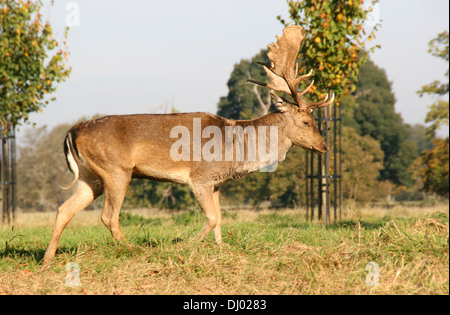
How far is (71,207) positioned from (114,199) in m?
0.55

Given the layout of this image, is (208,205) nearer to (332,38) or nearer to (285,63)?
(285,63)

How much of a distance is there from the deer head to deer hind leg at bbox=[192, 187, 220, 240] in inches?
59.1

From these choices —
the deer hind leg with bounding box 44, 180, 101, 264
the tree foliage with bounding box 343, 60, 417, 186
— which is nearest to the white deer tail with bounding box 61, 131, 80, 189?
the deer hind leg with bounding box 44, 180, 101, 264

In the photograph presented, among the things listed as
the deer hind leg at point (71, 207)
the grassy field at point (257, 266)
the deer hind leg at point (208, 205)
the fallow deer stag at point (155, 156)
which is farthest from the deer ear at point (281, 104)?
the deer hind leg at point (71, 207)

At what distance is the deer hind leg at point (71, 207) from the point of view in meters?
6.68

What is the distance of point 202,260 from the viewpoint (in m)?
5.73

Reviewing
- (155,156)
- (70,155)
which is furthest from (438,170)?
(70,155)

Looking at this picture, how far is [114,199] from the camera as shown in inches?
282

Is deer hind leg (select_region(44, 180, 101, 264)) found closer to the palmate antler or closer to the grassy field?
the grassy field

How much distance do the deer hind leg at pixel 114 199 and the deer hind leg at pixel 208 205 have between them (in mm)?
962

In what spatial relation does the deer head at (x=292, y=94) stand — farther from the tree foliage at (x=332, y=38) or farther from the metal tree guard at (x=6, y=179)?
the metal tree guard at (x=6, y=179)
